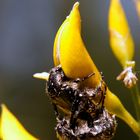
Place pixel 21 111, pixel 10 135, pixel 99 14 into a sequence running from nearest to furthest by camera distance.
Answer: pixel 10 135, pixel 21 111, pixel 99 14

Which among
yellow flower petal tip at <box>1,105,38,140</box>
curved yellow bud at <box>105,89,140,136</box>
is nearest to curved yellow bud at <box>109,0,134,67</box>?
curved yellow bud at <box>105,89,140,136</box>

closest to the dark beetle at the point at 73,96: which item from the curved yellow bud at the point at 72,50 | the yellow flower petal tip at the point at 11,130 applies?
the curved yellow bud at the point at 72,50

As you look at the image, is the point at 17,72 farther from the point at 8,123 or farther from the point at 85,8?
the point at 8,123

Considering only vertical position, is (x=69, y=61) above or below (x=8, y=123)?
above

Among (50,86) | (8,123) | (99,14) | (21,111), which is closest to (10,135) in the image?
(8,123)

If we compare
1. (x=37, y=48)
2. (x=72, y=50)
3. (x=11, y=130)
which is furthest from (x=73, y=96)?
(x=37, y=48)
